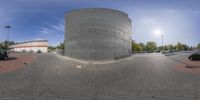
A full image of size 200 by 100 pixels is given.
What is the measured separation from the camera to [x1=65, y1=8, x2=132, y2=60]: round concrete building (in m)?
28.6

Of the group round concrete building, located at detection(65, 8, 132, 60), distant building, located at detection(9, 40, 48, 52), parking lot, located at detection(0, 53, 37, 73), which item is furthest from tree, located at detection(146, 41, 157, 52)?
parking lot, located at detection(0, 53, 37, 73)

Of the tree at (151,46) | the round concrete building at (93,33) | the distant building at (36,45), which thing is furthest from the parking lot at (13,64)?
the tree at (151,46)

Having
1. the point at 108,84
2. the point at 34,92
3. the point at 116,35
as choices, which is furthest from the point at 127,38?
the point at 34,92

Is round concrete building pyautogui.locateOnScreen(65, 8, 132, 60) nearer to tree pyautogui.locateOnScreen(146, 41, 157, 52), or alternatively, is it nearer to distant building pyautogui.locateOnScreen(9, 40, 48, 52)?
distant building pyautogui.locateOnScreen(9, 40, 48, 52)

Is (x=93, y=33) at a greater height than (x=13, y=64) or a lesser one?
greater

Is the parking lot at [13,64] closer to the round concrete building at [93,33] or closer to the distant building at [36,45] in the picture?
the round concrete building at [93,33]

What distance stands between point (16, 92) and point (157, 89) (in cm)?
760

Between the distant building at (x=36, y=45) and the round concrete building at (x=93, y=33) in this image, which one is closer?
the round concrete building at (x=93, y=33)

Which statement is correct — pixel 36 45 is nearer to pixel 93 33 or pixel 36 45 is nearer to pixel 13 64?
pixel 93 33

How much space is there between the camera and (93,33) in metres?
28.5

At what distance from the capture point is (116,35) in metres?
31.3

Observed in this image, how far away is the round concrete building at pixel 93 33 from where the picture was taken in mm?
28562

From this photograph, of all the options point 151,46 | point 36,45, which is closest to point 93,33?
point 36,45

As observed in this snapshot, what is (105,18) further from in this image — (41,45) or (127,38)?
Answer: (41,45)
